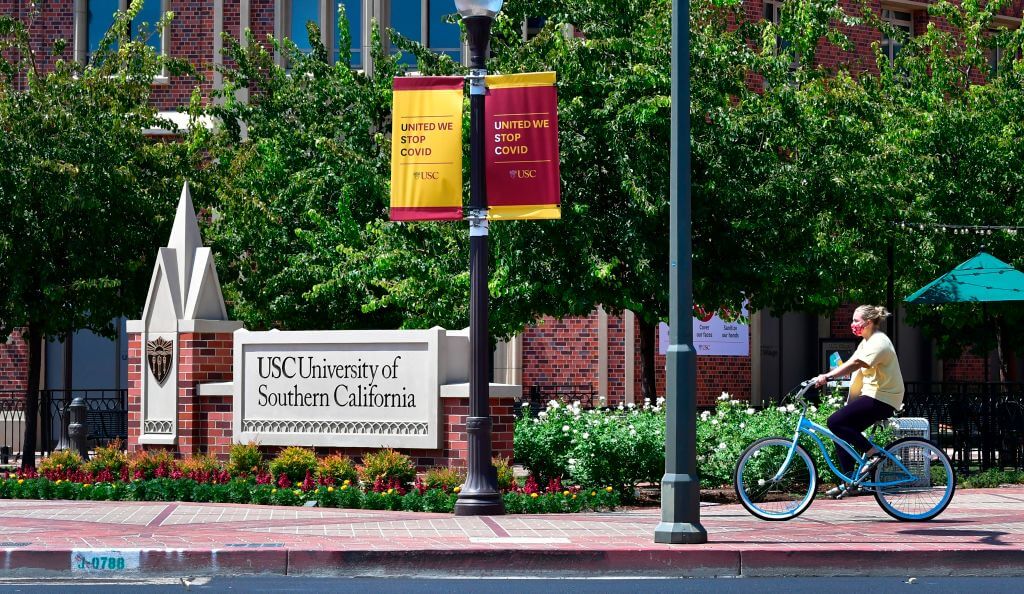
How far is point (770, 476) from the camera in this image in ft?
39.5

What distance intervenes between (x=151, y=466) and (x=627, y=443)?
521 centimetres

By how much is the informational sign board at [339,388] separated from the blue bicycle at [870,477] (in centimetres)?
386

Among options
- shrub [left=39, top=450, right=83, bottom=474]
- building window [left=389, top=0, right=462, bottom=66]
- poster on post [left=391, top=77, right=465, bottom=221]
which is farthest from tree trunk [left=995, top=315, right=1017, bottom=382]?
shrub [left=39, top=450, right=83, bottom=474]

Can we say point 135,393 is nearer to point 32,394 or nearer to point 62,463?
point 62,463

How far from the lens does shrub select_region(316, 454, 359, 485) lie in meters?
14.6

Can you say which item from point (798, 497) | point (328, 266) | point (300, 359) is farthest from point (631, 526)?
point (328, 266)

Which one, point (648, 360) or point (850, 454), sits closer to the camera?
point (850, 454)

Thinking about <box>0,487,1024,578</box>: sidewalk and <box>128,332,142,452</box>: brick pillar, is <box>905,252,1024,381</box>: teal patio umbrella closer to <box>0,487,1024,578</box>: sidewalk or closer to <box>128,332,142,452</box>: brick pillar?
<box>0,487,1024,578</box>: sidewalk

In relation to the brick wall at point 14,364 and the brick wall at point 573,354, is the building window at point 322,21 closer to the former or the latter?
the brick wall at point 573,354

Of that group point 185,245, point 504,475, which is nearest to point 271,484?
point 504,475

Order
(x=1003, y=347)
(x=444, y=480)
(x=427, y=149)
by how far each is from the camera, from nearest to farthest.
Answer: (x=427, y=149), (x=444, y=480), (x=1003, y=347)

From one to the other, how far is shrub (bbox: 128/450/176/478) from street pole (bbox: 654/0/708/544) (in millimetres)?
6811

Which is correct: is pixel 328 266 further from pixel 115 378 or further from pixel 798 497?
pixel 798 497

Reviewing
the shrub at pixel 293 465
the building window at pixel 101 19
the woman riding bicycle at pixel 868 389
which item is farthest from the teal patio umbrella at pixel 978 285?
the building window at pixel 101 19
